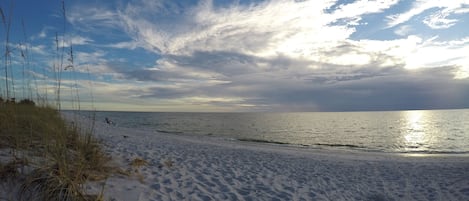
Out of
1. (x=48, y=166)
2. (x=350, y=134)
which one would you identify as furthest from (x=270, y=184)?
(x=350, y=134)

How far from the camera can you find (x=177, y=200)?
4.04 m

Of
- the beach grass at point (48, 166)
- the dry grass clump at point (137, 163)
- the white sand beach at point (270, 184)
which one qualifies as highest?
the beach grass at point (48, 166)

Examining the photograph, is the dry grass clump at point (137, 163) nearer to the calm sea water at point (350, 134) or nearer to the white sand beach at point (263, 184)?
the white sand beach at point (263, 184)

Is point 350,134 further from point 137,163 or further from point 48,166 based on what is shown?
point 48,166

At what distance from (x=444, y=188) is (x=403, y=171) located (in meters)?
2.04

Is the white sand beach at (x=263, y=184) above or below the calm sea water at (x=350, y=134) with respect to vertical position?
above

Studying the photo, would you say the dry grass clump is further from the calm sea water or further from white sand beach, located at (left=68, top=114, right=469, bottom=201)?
the calm sea water

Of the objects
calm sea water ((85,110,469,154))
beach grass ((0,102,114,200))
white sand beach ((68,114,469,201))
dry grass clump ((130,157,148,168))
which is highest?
beach grass ((0,102,114,200))

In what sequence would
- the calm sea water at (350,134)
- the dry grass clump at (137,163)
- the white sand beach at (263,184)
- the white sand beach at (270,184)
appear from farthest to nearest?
the calm sea water at (350,134) < the dry grass clump at (137,163) < the white sand beach at (270,184) < the white sand beach at (263,184)

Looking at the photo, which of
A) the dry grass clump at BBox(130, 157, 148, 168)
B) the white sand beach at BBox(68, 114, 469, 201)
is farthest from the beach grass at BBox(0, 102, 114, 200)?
the dry grass clump at BBox(130, 157, 148, 168)

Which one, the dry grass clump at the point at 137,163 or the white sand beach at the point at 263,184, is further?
the dry grass clump at the point at 137,163

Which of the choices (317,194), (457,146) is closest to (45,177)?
(317,194)

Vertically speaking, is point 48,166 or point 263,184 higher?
point 48,166

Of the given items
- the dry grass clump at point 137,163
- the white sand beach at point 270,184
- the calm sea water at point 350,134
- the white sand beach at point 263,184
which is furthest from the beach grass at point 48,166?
the calm sea water at point 350,134
